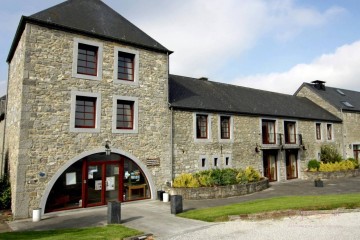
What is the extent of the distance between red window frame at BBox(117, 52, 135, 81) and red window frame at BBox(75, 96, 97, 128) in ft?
6.19

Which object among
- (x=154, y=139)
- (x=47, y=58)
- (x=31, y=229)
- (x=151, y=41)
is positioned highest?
(x=151, y=41)

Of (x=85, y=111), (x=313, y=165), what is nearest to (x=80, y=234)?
(x=85, y=111)

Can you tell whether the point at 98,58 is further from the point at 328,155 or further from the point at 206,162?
the point at 328,155

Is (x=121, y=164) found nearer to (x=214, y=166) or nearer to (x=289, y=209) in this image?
(x=214, y=166)

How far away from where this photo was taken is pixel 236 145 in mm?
18000

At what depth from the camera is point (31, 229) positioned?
29.4 ft

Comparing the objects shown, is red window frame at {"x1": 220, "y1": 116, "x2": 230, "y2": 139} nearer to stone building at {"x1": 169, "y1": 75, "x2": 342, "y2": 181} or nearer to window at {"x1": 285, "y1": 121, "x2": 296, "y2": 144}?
stone building at {"x1": 169, "y1": 75, "x2": 342, "y2": 181}

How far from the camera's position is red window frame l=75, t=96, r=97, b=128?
12.1 m

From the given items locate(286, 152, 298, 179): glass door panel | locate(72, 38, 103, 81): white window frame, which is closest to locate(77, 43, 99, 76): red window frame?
locate(72, 38, 103, 81): white window frame

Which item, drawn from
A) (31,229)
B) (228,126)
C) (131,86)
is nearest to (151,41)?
(131,86)

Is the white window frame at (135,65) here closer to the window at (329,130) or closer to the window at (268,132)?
the window at (268,132)

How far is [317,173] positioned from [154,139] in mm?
14101

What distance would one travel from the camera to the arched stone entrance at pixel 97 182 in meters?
11.3

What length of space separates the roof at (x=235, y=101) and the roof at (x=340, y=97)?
4.97 feet
